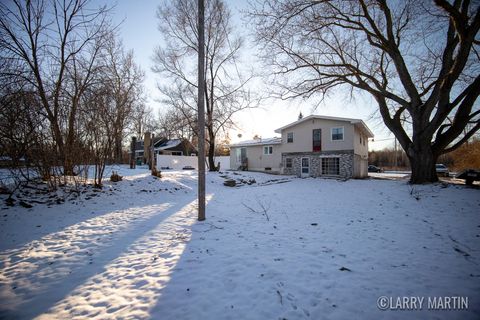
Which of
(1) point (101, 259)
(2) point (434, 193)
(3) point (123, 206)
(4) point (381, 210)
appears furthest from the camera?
(2) point (434, 193)

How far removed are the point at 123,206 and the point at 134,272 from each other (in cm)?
547

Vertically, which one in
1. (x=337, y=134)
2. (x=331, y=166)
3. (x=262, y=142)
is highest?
(x=337, y=134)

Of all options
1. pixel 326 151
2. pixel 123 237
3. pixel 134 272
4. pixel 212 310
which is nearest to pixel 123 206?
pixel 123 237

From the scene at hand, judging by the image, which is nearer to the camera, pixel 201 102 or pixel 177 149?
pixel 201 102

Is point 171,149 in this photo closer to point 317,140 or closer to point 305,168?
point 305,168

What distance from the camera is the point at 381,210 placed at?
738cm

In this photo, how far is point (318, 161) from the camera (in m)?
20.3

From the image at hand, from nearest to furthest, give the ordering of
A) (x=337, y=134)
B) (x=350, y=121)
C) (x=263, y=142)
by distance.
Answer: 1. (x=350, y=121)
2. (x=337, y=134)
3. (x=263, y=142)

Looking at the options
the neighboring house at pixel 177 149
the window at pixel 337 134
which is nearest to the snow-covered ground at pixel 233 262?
the window at pixel 337 134

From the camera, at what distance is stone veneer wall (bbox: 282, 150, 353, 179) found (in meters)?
18.7

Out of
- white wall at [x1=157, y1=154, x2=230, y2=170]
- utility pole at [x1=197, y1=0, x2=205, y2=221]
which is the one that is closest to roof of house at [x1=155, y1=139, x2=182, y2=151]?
white wall at [x1=157, y1=154, x2=230, y2=170]

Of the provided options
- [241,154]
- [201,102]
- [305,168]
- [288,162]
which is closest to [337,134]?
[305,168]

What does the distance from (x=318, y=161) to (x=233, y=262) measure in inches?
726

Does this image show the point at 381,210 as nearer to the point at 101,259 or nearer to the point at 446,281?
the point at 446,281
